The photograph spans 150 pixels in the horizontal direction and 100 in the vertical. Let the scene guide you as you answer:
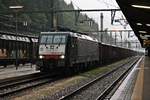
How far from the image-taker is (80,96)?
15719 millimetres

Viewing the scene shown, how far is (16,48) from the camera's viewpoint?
124 ft

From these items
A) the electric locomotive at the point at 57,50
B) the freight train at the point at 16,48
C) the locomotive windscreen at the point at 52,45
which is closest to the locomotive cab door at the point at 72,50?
the electric locomotive at the point at 57,50

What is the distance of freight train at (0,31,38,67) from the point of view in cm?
3581

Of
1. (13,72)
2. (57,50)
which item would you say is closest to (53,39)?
(57,50)

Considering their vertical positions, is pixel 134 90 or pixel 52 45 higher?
pixel 52 45

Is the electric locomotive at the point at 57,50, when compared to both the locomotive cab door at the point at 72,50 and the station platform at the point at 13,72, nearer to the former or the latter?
the locomotive cab door at the point at 72,50

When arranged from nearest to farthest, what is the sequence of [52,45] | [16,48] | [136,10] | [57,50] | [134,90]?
[134,90]
[136,10]
[57,50]
[52,45]
[16,48]

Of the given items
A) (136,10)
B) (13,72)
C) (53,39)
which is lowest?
(13,72)

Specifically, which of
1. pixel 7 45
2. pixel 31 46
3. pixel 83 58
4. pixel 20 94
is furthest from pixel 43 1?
pixel 20 94

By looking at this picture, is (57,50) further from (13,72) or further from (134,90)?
(134,90)

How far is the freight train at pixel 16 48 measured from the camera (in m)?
35.8

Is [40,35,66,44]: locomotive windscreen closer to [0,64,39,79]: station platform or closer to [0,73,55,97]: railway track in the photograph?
[0,73,55,97]: railway track

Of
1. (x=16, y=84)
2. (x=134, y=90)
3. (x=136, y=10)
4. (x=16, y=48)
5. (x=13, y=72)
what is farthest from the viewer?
(x=16, y=48)

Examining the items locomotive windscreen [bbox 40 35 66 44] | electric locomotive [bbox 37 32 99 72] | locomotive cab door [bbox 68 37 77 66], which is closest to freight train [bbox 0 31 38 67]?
locomotive windscreen [bbox 40 35 66 44]
